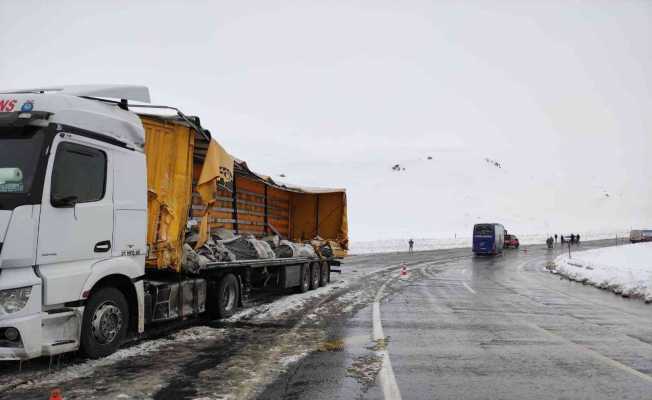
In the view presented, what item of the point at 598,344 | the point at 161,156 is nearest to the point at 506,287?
the point at 598,344

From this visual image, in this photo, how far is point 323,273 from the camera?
1712 centimetres

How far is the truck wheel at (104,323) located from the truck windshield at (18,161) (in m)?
1.58

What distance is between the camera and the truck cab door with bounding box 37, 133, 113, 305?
586cm

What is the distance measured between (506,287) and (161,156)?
1342cm

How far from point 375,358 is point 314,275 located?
9244mm

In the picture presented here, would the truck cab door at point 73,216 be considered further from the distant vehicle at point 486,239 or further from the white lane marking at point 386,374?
the distant vehicle at point 486,239

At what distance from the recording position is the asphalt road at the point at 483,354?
18.0 feet

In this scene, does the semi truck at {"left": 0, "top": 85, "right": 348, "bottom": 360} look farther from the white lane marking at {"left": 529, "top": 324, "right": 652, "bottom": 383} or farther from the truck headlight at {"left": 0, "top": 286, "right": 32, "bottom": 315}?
the white lane marking at {"left": 529, "top": 324, "right": 652, "bottom": 383}

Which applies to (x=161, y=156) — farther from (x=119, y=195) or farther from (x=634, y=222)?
(x=634, y=222)

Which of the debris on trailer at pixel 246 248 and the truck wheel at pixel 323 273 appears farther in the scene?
the truck wheel at pixel 323 273

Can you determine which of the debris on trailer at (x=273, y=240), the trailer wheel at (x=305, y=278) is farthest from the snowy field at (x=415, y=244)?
the debris on trailer at (x=273, y=240)

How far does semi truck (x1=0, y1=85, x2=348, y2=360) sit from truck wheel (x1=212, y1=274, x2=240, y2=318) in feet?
0.09

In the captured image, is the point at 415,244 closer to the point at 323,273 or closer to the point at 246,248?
the point at 323,273

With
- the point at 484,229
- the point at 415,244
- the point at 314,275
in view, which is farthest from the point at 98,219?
the point at 415,244
